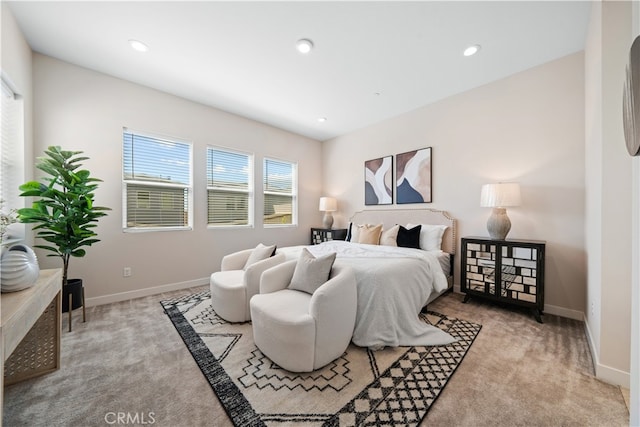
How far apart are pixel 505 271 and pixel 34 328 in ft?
14.0

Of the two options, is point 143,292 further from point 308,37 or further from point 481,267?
point 481,267

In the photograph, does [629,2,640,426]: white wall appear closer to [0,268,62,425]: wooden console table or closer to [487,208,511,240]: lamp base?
[487,208,511,240]: lamp base

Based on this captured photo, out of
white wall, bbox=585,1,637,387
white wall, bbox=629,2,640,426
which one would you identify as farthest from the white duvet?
white wall, bbox=629,2,640,426

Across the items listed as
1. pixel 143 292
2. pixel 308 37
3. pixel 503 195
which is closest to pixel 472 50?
pixel 503 195

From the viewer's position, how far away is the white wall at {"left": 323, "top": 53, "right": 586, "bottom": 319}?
2.53 m

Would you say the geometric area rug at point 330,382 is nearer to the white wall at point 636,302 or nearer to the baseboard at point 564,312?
the white wall at point 636,302

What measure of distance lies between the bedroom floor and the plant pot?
1.03 feet

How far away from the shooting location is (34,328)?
1650 millimetres

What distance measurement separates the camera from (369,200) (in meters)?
4.49

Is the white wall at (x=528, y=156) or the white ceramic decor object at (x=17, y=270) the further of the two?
the white wall at (x=528, y=156)

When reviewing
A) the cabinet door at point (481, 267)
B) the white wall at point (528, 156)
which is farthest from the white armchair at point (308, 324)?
the white wall at point (528, 156)

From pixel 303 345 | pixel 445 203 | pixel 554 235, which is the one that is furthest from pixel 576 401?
pixel 445 203

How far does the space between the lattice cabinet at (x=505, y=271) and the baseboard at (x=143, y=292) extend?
382 cm

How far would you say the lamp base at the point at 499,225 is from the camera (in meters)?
2.72
